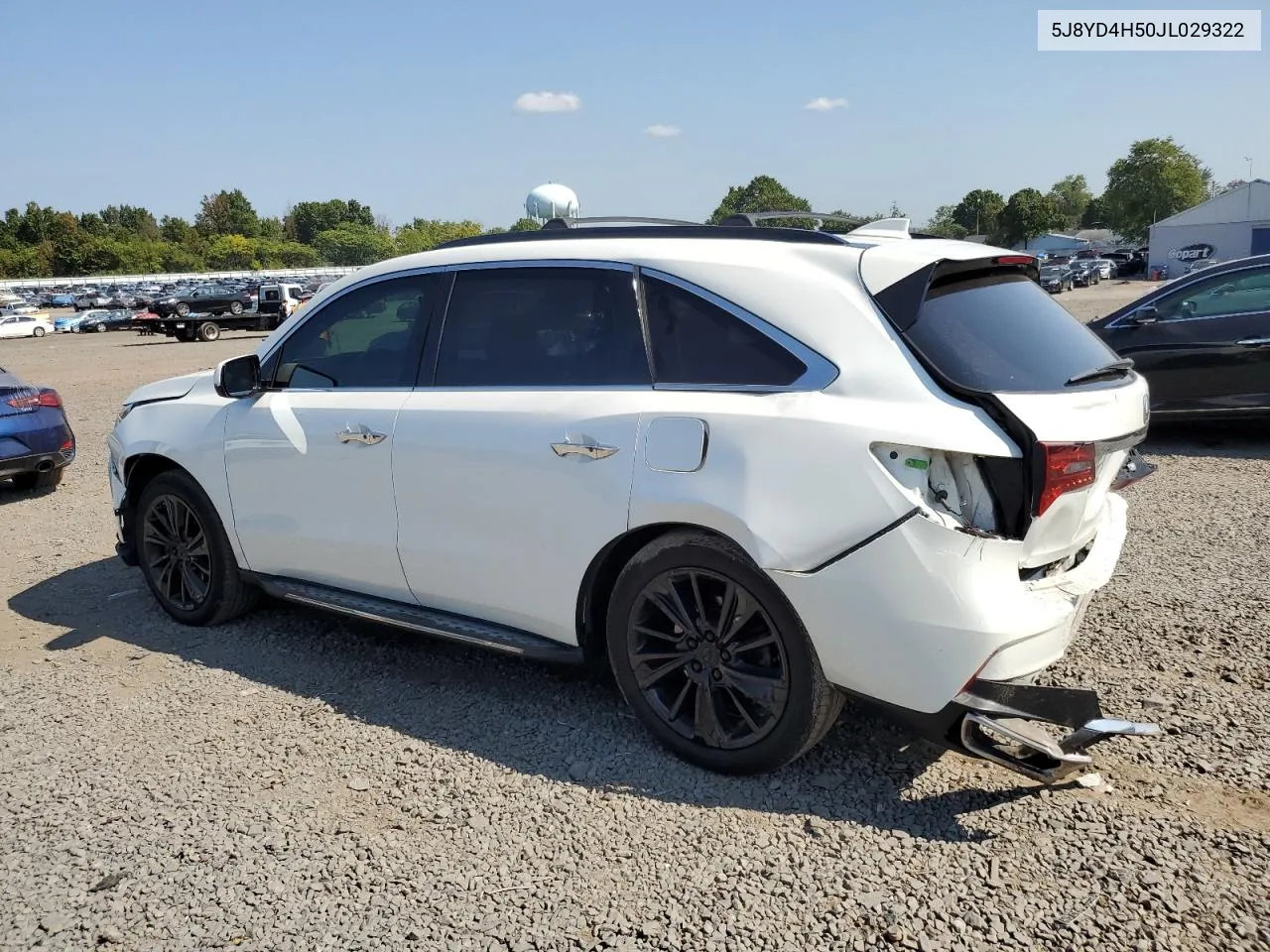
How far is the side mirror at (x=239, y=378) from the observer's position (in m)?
4.56

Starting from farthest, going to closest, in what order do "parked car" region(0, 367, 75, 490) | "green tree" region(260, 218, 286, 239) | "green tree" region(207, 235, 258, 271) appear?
"green tree" region(260, 218, 286, 239), "green tree" region(207, 235, 258, 271), "parked car" region(0, 367, 75, 490)

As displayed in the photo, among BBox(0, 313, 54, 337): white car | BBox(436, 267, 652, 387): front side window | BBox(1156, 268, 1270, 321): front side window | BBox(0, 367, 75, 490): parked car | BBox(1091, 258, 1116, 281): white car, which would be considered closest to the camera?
BBox(436, 267, 652, 387): front side window

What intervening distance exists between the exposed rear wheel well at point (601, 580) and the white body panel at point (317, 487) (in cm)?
92

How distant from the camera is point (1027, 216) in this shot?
111375 millimetres

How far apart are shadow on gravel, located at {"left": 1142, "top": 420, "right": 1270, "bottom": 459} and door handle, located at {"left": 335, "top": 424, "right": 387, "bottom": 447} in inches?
278

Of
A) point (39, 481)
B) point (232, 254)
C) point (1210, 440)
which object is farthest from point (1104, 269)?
point (232, 254)

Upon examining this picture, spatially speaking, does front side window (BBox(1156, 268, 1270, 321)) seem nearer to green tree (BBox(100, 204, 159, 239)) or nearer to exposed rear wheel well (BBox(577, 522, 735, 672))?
exposed rear wheel well (BBox(577, 522, 735, 672))

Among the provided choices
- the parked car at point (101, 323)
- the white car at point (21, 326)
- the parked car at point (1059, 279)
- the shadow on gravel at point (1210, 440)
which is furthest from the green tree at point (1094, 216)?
the shadow on gravel at point (1210, 440)

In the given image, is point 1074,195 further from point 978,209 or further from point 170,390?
point 170,390

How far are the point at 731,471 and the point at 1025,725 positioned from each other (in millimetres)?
1174

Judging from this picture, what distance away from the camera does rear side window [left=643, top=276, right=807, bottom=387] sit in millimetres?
3188

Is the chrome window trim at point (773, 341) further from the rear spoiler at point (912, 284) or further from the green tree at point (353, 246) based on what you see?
the green tree at point (353, 246)

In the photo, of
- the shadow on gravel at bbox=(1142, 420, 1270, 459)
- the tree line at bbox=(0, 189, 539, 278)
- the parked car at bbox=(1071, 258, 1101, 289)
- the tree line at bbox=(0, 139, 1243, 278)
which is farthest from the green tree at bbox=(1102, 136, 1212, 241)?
the shadow on gravel at bbox=(1142, 420, 1270, 459)

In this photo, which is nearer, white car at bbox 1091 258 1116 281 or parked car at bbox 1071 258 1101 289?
parked car at bbox 1071 258 1101 289
